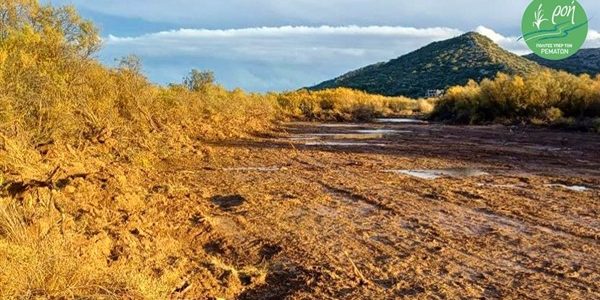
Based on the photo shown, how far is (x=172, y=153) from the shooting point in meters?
19.2

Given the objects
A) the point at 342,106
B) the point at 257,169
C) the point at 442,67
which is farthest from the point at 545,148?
the point at 442,67

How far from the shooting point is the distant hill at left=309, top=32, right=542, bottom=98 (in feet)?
318

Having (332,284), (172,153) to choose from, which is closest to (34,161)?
(332,284)

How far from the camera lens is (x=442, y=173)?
16.5 metres

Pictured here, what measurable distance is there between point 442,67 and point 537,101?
68515 mm

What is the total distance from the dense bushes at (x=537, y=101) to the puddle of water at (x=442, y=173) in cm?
1844

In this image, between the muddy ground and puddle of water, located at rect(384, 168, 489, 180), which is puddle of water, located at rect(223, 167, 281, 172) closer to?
the muddy ground

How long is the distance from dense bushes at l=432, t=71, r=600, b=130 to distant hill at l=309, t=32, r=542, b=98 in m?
43.9

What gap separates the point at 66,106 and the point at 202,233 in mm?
6667

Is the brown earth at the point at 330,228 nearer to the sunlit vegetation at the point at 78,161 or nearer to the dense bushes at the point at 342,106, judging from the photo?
the sunlit vegetation at the point at 78,161

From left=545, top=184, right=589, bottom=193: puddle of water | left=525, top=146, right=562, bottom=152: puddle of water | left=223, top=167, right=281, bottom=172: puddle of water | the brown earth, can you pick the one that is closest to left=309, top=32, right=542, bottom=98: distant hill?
left=525, top=146, right=562, bottom=152: puddle of water

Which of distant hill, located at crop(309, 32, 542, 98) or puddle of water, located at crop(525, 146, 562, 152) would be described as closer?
puddle of water, located at crop(525, 146, 562, 152)

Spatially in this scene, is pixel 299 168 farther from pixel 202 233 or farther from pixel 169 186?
pixel 202 233

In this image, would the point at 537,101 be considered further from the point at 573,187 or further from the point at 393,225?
the point at 393,225
